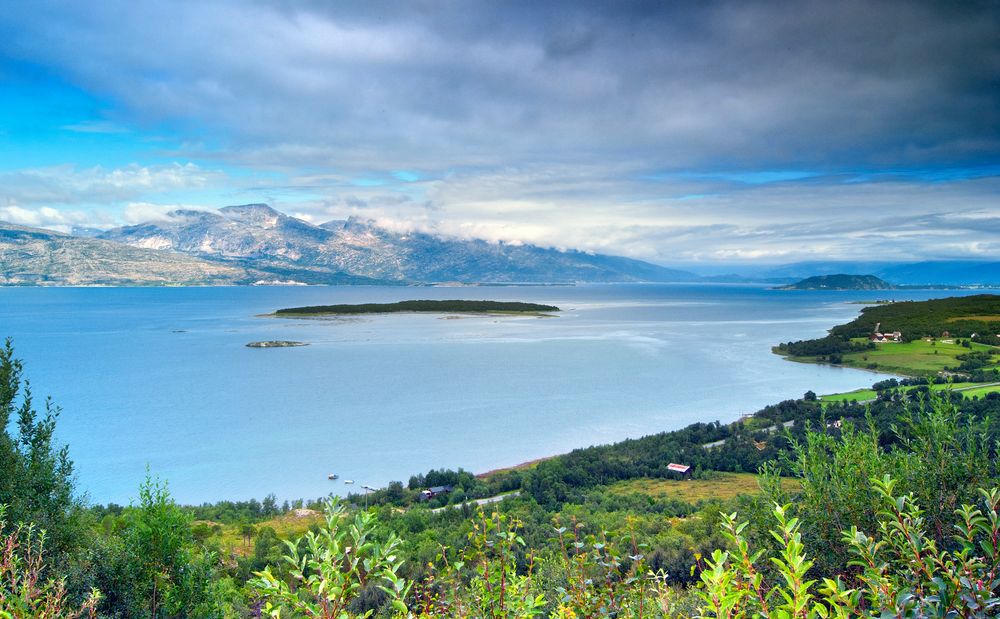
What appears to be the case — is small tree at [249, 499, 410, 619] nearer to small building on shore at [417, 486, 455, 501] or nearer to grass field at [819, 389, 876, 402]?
small building on shore at [417, 486, 455, 501]

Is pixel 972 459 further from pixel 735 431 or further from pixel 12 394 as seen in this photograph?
pixel 735 431

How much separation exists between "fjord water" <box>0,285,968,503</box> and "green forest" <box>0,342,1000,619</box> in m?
7.48

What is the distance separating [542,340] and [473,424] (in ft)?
150

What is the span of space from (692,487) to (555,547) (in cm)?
1536

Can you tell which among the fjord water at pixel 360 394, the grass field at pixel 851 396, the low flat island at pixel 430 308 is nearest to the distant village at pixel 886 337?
the fjord water at pixel 360 394

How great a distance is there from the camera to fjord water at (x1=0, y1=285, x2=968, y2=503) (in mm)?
33281

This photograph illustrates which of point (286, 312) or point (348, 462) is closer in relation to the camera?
point (348, 462)

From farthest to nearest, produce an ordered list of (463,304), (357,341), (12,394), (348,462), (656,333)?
1. (463,304)
2. (656,333)
3. (357,341)
4. (348,462)
5. (12,394)

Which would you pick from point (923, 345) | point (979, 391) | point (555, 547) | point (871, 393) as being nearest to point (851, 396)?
point (871, 393)

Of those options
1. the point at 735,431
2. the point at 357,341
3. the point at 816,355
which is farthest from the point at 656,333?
the point at 735,431

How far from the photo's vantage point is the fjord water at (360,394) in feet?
109

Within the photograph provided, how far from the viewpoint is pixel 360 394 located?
166ft

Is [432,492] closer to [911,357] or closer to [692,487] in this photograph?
[692,487]

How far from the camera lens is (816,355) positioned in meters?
69.8
